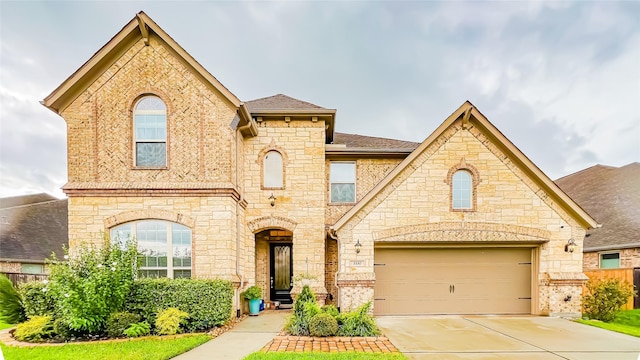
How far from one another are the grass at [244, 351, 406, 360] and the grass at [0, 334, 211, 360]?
1.72 meters

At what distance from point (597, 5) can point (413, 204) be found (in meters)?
7.10

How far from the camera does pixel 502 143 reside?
10695mm

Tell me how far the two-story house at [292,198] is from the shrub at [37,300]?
5.42 feet

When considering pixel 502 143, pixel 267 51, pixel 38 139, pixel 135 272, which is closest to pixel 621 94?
pixel 502 143

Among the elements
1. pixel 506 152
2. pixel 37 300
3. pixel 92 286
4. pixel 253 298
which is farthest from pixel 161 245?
pixel 506 152

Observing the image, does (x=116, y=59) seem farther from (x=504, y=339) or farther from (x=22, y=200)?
(x=22, y=200)

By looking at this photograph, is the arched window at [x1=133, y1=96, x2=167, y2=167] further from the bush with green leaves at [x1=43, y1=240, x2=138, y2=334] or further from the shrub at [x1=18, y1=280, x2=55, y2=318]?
the shrub at [x1=18, y1=280, x2=55, y2=318]

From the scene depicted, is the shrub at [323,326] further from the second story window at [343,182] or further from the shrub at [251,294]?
the second story window at [343,182]

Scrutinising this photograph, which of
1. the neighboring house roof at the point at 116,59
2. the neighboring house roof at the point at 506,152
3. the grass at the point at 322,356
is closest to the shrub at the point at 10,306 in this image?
the neighboring house roof at the point at 116,59

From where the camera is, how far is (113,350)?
6895mm

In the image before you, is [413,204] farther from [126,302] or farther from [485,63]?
[126,302]

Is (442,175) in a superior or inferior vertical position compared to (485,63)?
inferior

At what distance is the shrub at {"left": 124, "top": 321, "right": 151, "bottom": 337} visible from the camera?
7.88m

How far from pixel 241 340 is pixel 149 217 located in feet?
15.0
